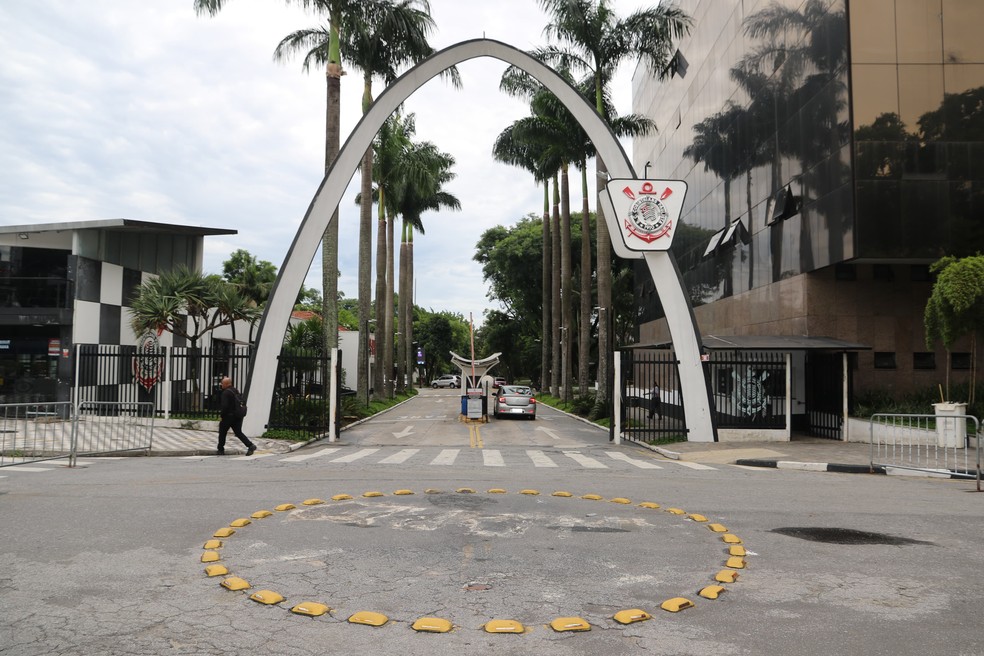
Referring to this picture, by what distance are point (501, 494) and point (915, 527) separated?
5277 millimetres

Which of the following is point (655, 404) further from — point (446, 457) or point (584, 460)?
point (446, 457)

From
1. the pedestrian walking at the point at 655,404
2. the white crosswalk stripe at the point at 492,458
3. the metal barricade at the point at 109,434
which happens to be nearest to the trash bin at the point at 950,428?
the pedestrian walking at the point at 655,404

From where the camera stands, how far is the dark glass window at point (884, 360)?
21969 mm

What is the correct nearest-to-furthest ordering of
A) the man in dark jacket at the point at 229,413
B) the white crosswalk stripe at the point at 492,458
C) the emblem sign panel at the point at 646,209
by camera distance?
1. the white crosswalk stripe at the point at 492,458
2. the man in dark jacket at the point at 229,413
3. the emblem sign panel at the point at 646,209

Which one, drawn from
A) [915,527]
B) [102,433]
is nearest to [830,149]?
[915,527]

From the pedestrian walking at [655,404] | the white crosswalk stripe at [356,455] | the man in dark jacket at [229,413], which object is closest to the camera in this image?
the white crosswalk stripe at [356,455]

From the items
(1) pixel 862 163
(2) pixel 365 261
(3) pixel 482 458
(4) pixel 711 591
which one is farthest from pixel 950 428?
(2) pixel 365 261

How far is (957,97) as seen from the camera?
2017 cm

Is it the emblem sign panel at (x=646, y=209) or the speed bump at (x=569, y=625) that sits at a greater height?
the emblem sign panel at (x=646, y=209)

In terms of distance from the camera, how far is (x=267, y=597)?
5.68 metres

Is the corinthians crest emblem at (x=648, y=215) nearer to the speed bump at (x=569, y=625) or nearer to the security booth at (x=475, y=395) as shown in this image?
the security booth at (x=475, y=395)

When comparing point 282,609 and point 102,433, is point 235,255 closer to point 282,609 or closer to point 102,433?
point 102,433

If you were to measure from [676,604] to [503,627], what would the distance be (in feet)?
4.74

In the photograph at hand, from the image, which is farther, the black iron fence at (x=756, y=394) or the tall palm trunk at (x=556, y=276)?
the tall palm trunk at (x=556, y=276)
